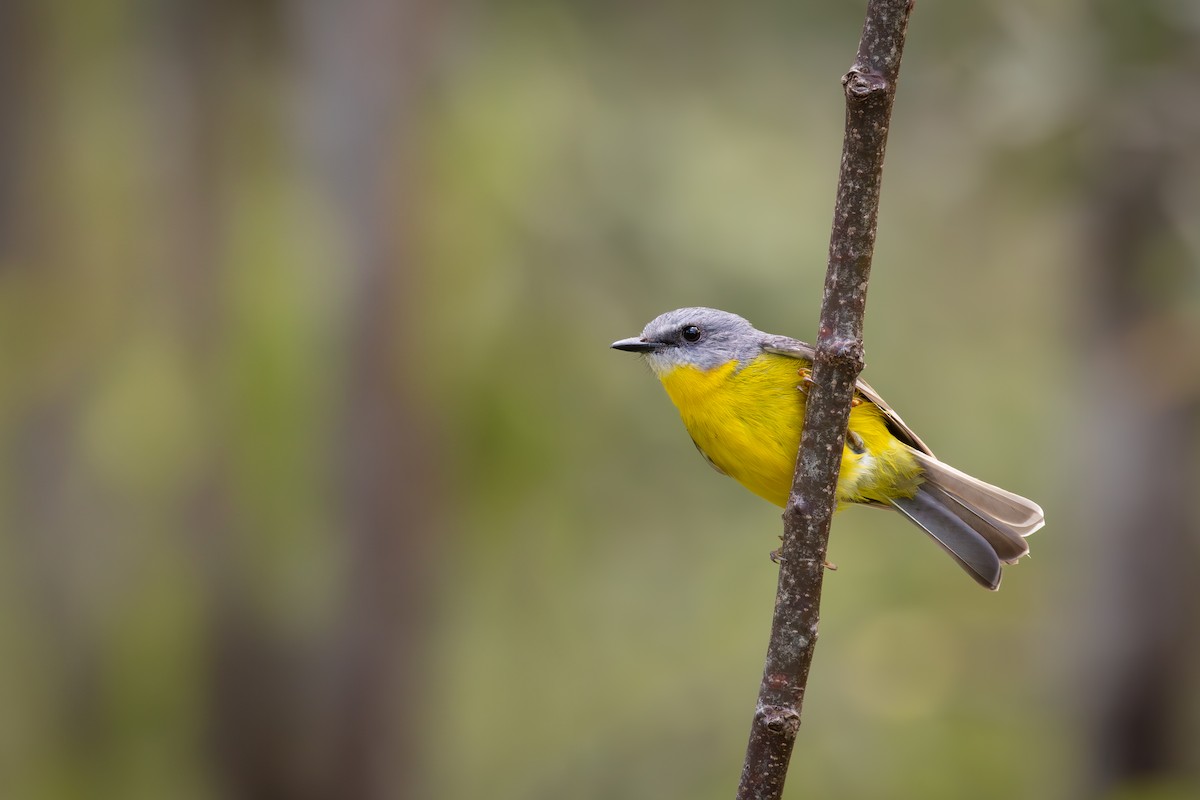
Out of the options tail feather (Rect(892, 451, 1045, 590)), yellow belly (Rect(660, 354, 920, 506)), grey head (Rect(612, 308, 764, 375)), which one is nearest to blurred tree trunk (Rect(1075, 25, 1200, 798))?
tail feather (Rect(892, 451, 1045, 590))

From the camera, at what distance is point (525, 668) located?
10758 mm

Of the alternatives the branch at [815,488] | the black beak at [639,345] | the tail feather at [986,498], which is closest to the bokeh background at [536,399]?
the tail feather at [986,498]

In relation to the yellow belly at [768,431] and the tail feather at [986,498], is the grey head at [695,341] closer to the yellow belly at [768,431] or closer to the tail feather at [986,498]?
the yellow belly at [768,431]

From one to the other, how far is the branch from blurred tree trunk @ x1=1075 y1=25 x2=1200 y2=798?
627 centimetres

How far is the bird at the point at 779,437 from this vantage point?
150 inches

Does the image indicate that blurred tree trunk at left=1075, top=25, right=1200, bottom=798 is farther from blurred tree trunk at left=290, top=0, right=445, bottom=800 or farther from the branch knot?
the branch knot

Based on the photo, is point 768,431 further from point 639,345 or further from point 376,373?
point 376,373

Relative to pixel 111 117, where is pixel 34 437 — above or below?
below

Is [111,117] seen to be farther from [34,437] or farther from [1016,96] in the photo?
[1016,96]

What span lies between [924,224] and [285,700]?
6.24 m

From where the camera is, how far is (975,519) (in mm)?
4098

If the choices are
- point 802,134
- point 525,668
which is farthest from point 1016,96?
point 525,668

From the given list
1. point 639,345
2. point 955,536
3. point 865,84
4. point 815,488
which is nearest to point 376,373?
point 639,345

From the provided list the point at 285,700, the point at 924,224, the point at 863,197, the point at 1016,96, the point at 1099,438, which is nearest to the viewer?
the point at 863,197
